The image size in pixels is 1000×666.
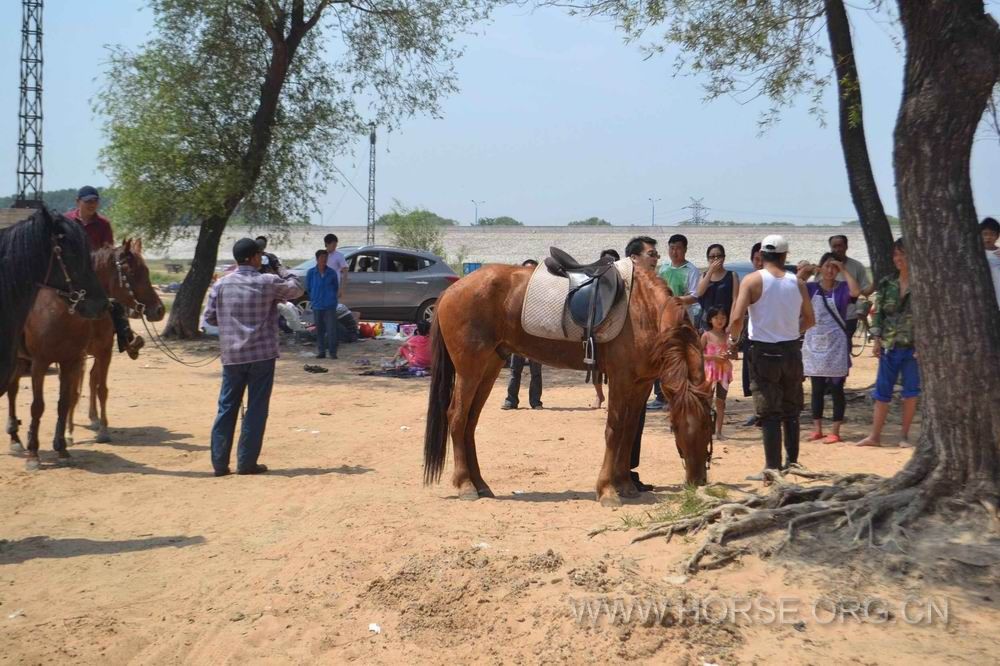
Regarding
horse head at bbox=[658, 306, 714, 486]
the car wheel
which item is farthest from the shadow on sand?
the car wheel

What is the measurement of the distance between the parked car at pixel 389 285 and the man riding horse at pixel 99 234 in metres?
11.6

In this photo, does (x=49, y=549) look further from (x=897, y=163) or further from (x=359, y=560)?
(x=897, y=163)

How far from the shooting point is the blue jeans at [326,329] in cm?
1667

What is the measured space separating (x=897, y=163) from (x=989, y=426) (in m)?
1.57

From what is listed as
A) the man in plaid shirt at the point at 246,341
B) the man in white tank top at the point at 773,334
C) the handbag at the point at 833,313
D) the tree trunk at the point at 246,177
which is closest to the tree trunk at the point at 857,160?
the handbag at the point at 833,313

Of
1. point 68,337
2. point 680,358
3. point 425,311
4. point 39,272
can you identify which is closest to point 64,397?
point 68,337

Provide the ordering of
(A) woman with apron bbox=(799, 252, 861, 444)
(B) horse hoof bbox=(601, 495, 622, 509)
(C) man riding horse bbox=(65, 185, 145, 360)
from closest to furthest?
(B) horse hoof bbox=(601, 495, 622, 509) < (C) man riding horse bbox=(65, 185, 145, 360) < (A) woman with apron bbox=(799, 252, 861, 444)

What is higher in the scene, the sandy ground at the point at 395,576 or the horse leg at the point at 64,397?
the horse leg at the point at 64,397

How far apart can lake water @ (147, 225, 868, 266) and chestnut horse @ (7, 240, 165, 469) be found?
162 ft

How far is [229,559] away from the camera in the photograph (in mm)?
5789

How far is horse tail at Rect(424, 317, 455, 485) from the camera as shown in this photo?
732cm

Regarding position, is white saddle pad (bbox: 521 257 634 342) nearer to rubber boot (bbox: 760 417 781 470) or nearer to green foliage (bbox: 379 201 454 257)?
rubber boot (bbox: 760 417 781 470)

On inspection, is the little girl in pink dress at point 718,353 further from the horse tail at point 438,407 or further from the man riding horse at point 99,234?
the man riding horse at point 99,234

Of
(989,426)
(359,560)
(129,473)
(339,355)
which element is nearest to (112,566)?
(359,560)
